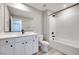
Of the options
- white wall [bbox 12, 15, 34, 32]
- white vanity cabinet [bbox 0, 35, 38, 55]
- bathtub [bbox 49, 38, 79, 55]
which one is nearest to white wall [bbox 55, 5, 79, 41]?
bathtub [bbox 49, 38, 79, 55]

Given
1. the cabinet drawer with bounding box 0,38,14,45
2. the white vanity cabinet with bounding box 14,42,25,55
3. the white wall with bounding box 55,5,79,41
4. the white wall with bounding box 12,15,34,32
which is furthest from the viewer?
the white wall with bounding box 55,5,79,41

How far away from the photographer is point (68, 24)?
325cm

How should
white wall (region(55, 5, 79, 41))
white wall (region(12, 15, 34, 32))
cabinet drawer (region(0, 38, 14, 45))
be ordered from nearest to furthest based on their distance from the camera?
cabinet drawer (region(0, 38, 14, 45)), white wall (region(12, 15, 34, 32)), white wall (region(55, 5, 79, 41))

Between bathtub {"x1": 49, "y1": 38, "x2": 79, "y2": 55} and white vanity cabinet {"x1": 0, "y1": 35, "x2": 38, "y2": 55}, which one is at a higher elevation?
white vanity cabinet {"x1": 0, "y1": 35, "x2": 38, "y2": 55}

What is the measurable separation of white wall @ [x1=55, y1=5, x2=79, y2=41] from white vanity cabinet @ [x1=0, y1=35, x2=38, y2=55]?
1477 mm

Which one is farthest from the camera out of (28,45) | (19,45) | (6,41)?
(28,45)

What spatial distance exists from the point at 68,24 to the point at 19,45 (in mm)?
2246

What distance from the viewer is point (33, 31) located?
9.00 ft

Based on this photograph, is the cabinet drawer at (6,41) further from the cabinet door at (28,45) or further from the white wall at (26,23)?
the white wall at (26,23)

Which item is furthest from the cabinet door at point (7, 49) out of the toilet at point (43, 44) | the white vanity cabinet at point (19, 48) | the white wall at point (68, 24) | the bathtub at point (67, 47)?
the white wall at point (68, 24)

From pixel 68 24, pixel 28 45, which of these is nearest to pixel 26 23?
pixel 28 45

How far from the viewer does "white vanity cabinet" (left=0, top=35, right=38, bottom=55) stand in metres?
1.60

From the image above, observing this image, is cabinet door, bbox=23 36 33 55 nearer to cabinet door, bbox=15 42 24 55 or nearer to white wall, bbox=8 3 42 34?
cabinet door, bbox=15 42 24 55

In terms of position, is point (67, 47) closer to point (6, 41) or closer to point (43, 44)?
point (43, 44)
